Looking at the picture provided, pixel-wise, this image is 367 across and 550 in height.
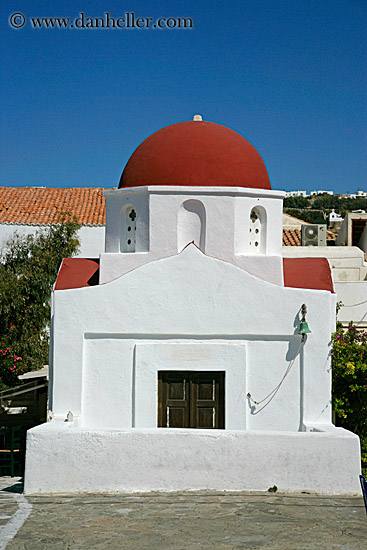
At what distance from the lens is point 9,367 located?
1639 cm

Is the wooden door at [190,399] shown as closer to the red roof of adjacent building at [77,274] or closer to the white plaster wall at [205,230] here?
the white plaster wall at [205,230]

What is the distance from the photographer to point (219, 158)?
12.3 meters

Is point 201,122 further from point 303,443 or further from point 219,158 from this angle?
point 303,443

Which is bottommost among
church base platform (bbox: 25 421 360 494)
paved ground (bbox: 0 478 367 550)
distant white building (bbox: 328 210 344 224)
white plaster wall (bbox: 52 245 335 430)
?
paved ground (bbox: 0 478 367 550)

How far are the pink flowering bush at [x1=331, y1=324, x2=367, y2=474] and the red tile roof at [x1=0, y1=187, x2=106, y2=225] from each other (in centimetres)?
1480

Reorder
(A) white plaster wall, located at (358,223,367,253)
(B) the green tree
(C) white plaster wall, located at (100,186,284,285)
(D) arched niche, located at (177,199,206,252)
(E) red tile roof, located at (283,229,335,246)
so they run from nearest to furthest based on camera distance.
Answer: (C) white plaster wall, located at (100,186,284,285) < (D) arched niche, located at (177,199,206,252) < (B) the green tree < (A) white plaster wall, located at (358,223,367,253) < (E) red tile roof, located at (283,229,335,246)

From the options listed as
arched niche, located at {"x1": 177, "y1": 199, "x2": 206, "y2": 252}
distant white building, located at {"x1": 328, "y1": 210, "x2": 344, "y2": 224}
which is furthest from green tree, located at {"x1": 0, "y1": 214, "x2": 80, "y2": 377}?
distant white building, located at {"x1": 328, "y1": 210, "x2": 344, "y2": 224}

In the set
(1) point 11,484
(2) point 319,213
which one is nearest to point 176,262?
(1) point 11,484

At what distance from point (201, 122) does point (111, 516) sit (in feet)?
26.4

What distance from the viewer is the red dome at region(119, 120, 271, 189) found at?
12133 mm

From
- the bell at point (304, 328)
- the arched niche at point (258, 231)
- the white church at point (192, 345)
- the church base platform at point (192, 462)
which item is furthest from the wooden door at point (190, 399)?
the arched niche at point (258, 231)

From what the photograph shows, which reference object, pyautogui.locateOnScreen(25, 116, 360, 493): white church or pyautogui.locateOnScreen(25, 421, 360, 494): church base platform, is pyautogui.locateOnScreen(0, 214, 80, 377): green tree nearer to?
pyautogui.locateOnScreen(25, 116, 360, 493): white church

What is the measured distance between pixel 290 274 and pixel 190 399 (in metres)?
3.07

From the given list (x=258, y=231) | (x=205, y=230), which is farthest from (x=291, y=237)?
(x=205, y=230)
